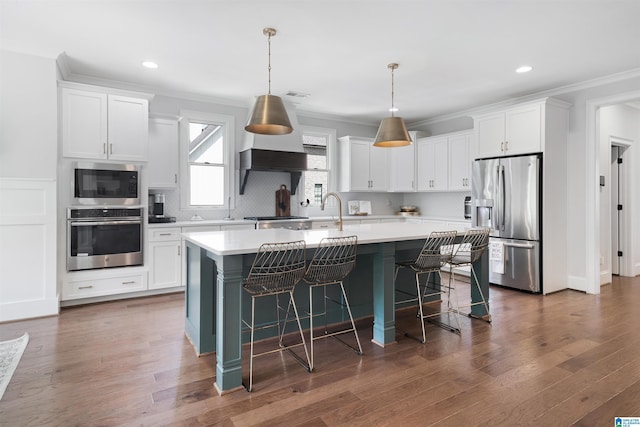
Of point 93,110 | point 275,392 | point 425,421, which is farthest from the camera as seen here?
point 93,110

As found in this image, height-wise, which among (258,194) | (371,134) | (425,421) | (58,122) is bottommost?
(425,421)

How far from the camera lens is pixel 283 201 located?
20.0 feet

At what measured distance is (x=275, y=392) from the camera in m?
2.34

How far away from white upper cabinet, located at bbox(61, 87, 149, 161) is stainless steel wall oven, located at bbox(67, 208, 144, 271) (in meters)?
0.65

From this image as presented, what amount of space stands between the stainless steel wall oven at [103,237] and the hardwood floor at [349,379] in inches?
30.3

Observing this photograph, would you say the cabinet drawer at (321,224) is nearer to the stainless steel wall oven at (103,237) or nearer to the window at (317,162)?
the window at (317,162)

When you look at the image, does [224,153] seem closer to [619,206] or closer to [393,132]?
[393,132]

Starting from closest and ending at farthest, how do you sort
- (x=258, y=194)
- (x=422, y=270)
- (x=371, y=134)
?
(x=422, y=270)
(x=258, y=194)
(x=371, y=134)

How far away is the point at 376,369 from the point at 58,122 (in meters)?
4.07

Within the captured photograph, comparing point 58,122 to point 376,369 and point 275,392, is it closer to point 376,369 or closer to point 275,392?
point 275,392

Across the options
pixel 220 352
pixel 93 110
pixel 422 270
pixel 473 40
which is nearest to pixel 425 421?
pixel 220 352

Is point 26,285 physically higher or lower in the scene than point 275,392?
higher

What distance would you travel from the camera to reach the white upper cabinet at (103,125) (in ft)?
13.4

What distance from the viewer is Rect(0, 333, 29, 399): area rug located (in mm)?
2473
